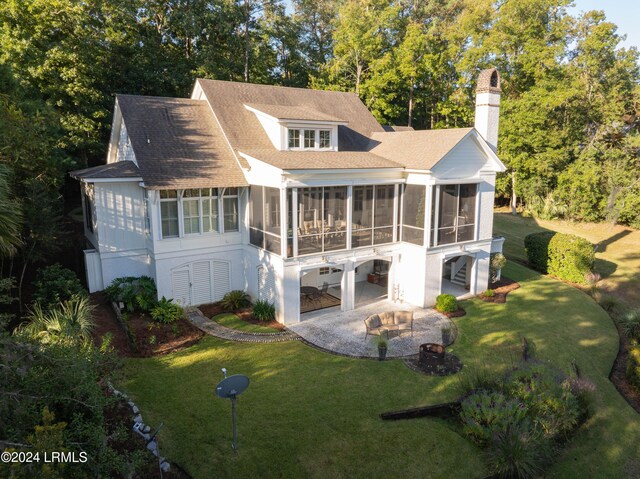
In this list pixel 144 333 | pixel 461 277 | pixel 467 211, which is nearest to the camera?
pixel 144 333

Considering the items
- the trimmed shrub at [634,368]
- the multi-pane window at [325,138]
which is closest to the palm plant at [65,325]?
the multi-pane window at [325,138]

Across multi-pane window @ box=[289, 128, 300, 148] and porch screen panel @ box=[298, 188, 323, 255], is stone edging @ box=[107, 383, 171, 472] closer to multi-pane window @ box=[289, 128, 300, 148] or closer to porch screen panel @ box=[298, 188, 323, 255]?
porch screen panel @ box=[298, 188, 323, 255]

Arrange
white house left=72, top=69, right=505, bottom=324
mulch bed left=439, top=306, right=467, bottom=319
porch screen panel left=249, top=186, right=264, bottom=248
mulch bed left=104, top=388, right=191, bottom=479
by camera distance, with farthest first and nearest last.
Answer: mulch bed left=439, top=306, right=467, bottom=319
porch screen panel left=249, top=186, right=264, bottom=248
white house left=72, top=69, right=505, bottom=324
mulch bed left=104, top=388, right=191, bottom=479


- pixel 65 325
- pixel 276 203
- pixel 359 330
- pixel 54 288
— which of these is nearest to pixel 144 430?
pixel 65 325

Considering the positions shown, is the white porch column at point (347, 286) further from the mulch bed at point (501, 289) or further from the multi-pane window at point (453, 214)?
the mulch bed at point (501, 289)

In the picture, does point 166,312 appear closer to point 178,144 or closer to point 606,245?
point 178,144

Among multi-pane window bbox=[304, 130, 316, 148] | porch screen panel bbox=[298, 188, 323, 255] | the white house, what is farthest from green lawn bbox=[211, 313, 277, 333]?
multi-pane window bbox=[304, 130, 316, 148]
